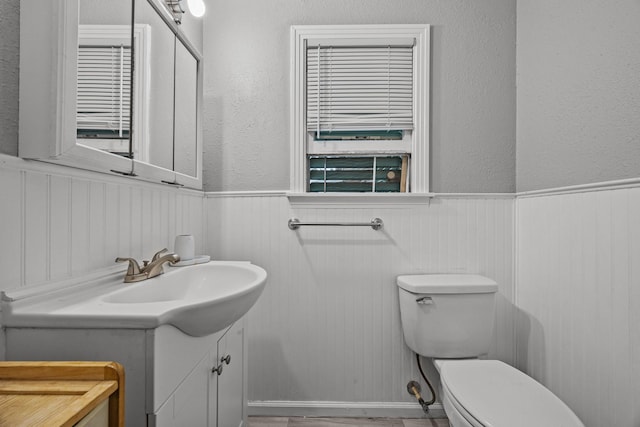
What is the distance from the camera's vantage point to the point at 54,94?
0.77 metres

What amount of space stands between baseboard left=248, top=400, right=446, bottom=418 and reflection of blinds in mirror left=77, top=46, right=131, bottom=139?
4.71ft

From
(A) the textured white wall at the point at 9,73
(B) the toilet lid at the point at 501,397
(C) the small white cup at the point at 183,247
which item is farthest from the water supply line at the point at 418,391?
(A) the textured white wall at the point at 9,73

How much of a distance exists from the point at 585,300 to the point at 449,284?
1.55ft

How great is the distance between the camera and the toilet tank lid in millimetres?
1496

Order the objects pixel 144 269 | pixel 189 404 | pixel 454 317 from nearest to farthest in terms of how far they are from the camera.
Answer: pixel 189 404
pixel 144 269
pixel 454 317

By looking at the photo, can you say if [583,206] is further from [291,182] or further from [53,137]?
[53,137]

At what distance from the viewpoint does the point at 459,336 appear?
4.94 ft

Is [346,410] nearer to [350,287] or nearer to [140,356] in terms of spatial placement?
[350,287]

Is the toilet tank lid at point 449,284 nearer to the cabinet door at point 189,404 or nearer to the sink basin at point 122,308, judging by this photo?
the sink basin at point 122,308

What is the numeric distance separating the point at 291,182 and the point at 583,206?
121 cm

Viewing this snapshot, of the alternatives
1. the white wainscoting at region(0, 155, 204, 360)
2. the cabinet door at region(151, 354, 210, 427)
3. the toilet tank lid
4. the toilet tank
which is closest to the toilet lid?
the toilet tank

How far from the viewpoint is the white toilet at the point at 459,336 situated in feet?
3.75

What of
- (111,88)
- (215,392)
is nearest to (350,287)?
(215,392)

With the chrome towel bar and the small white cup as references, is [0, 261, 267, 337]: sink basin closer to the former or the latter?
the small white cup
